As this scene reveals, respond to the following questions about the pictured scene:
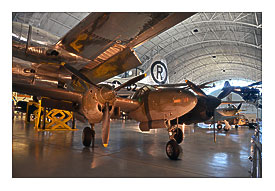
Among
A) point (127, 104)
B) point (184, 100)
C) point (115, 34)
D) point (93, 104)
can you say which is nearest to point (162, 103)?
point (184, 100)

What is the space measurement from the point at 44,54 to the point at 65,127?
8.42 metres

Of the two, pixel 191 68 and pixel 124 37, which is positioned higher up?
pixel 191 68

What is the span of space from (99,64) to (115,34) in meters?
2.18

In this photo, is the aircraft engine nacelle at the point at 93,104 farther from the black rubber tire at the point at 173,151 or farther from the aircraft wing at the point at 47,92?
the black rubber tire at the point at 173,151

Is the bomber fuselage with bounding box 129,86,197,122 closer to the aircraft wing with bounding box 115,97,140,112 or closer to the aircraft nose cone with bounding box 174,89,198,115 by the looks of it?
the aircraft nose cone with bounding box 174,89,198,115

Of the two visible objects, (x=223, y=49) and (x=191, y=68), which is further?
(x=191, y=68)

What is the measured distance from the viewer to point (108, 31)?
175 inches

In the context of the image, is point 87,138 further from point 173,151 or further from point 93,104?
point 173,151

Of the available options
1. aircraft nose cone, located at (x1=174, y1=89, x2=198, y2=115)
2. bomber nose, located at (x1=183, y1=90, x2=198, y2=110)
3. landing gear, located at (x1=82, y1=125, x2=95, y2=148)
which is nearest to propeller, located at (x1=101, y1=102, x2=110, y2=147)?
landing gear, located at (x1=82, y1=125, x2=95, y2=148)

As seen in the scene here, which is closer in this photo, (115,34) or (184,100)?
(115,34)

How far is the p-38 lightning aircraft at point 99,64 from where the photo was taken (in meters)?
4.23

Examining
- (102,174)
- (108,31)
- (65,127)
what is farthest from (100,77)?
(65,127)

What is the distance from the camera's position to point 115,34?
461cm
